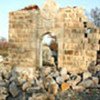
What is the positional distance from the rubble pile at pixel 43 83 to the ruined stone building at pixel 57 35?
540 millimetres

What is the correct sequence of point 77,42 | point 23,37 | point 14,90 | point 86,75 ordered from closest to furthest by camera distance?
point 14,90
point 86,75
point 77,42
point 23,37

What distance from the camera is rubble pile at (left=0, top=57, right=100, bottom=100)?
11.0m

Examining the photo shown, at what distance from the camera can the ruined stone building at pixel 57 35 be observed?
13258 millimetres

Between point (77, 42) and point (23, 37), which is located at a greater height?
point (23, 37)

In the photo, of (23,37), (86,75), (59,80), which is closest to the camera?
(59,80)

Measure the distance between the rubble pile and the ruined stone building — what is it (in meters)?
0.54

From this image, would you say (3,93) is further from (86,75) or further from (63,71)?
(86,75)

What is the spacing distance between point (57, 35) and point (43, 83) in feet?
8.29

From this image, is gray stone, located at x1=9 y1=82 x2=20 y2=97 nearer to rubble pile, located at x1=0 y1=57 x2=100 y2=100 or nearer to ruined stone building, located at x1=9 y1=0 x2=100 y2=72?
rubble pile, located at x1=0 y1=57 x2=100 y2=100

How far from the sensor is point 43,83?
38.4 ft

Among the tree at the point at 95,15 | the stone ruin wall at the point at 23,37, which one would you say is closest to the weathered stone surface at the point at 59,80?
the stone ruin wall at the point at 23,37

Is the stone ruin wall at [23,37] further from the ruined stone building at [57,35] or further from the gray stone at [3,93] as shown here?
the gray stone at [3,93]

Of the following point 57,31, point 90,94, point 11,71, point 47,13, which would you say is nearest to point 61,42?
point 57,31

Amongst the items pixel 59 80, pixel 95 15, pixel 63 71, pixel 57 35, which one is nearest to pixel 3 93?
pixel 59 80
